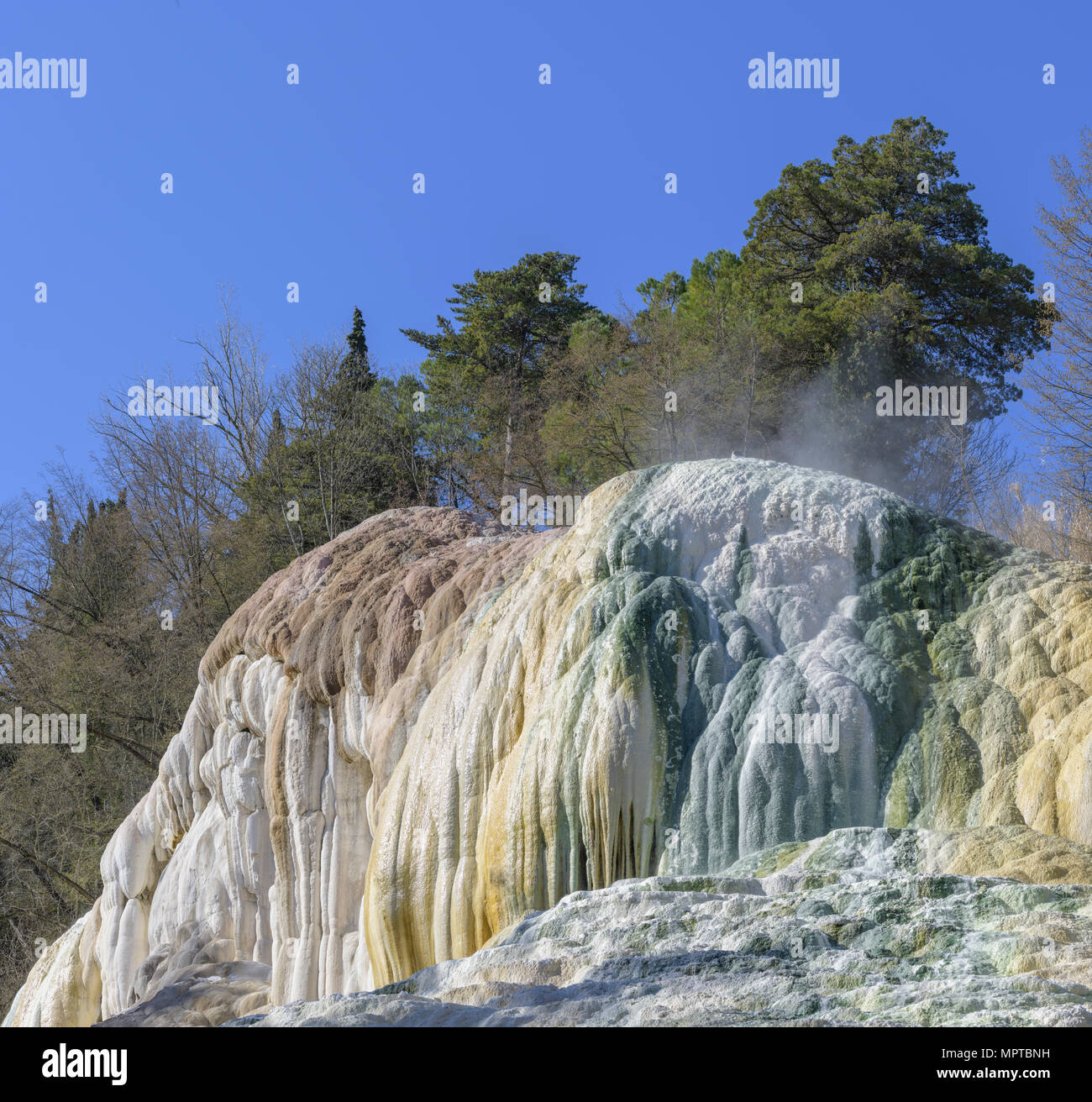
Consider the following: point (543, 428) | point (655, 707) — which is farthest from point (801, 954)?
point (543, 428)

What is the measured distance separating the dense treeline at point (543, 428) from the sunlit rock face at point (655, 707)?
11.7 meters

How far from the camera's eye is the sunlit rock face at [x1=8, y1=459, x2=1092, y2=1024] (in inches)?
308

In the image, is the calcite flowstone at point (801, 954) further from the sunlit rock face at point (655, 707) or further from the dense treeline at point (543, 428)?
the dense treeline at point (543, 428)

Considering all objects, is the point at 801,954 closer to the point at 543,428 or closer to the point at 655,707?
the point at 655,707

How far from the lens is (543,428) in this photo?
2781 centimetres

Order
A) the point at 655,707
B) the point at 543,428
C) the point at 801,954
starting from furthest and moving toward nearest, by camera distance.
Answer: the point at 543,428
the point at 655,707
the point at 801,954

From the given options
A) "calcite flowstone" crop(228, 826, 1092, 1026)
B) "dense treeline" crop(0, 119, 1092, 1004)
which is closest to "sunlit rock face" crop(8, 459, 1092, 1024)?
"calcite flowstone" crop(228, 826, 1092, 1026)

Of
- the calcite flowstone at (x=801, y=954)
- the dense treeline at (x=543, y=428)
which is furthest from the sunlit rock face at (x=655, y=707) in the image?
the dense treeline at (x=543, y=428)

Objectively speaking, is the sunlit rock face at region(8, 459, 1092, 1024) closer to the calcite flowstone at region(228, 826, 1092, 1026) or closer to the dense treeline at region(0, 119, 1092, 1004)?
the calcite flowstone at region(228, 826, 1092, 1026)

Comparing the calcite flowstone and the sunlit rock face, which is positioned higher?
the sunlit rock face

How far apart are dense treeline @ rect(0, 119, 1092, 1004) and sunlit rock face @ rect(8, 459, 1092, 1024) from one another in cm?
1175

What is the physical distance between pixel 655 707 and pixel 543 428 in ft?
64.6

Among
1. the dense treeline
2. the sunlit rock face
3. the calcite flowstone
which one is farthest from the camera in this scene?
the dense treeline
